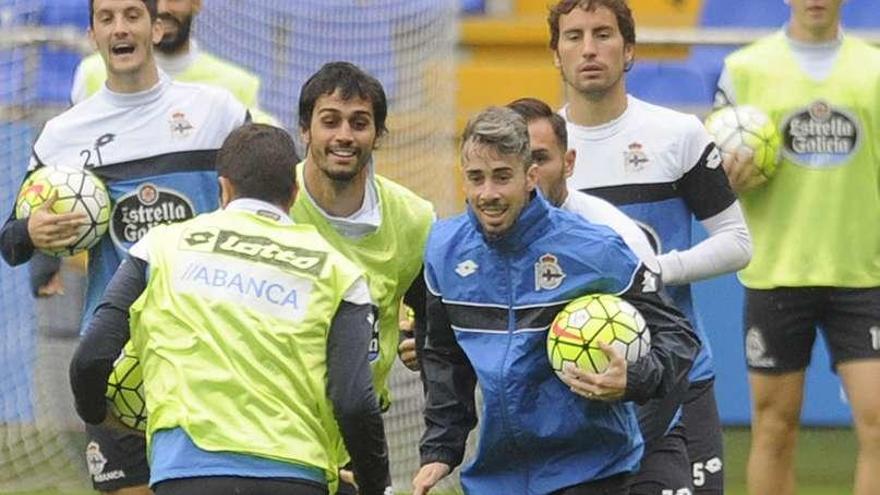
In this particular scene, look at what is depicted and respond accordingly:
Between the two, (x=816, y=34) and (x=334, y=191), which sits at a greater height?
(x=334, y=191)

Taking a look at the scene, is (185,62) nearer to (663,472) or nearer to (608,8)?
(608,8)

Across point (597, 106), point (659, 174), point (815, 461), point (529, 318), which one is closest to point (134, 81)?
point (597, 106)

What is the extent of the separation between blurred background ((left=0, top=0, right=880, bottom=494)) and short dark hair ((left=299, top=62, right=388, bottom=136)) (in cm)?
422

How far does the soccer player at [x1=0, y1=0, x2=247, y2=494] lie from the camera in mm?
6836

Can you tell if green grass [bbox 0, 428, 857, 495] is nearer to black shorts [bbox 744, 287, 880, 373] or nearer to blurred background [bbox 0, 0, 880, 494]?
blurred background [bbox 0, 0, 880, 494]

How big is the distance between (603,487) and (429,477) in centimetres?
46

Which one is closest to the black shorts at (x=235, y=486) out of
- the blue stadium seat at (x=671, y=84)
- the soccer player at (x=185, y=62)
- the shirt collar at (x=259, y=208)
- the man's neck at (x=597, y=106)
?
the shirt collar at (x=259, y=208)

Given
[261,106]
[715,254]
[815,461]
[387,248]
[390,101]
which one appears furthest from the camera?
[390,101]

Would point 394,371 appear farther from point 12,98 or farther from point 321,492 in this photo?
point 321,492

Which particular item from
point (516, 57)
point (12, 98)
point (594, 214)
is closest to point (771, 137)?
point (594, 214)

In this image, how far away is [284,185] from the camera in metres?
5.27

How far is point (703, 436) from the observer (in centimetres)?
686

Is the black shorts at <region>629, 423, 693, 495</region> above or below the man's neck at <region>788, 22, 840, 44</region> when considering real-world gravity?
below

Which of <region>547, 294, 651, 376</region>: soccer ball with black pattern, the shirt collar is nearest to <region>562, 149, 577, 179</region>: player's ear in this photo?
<region>547, 294, 651, 376</region>: soccer ball with black pattern
